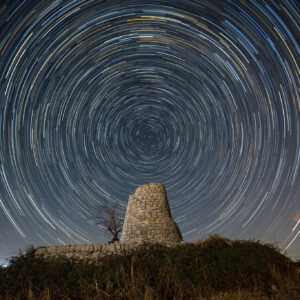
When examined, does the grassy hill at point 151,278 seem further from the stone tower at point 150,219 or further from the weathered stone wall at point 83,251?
the stone tower at point 150,219

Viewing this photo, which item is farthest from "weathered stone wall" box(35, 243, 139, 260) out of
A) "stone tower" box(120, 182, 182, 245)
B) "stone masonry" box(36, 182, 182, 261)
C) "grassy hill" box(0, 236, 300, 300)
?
"stone tower" box(120, 182, 182, 245)

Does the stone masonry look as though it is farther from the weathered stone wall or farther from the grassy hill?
the grassy hill

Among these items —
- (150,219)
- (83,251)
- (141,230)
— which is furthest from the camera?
(150,219)

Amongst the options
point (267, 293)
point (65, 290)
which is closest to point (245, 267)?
point (267, 293)

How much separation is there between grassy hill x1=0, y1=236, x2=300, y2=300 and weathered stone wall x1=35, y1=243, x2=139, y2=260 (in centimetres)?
65

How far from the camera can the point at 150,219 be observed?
645 inches

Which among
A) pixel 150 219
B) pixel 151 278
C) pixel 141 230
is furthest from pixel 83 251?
pixel 151 278

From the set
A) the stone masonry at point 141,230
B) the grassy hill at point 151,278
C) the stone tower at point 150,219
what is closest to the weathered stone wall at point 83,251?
the stone masonry at point 141,230

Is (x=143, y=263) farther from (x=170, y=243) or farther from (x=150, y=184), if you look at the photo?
(x=150, y=184)

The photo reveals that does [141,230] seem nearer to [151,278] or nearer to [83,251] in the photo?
[83,251]

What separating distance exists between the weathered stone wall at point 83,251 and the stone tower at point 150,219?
2.34m

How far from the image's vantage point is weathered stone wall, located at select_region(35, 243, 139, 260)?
1234 cm

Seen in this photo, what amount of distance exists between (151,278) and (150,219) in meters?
8.08

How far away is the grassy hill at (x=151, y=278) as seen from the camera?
22.7ft
